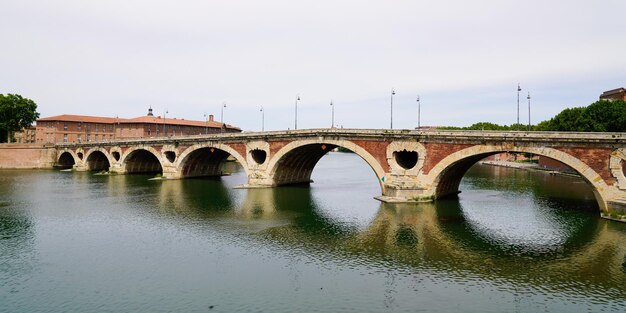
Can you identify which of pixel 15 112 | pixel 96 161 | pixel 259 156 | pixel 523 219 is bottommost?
pixel 523 219

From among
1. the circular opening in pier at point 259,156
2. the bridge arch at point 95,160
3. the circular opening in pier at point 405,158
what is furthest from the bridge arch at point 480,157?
the bridge arch at point 95,160

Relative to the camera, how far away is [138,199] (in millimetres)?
47375

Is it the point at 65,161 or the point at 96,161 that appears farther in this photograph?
the point at 65,161

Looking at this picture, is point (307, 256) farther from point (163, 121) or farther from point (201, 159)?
point (163, 121)

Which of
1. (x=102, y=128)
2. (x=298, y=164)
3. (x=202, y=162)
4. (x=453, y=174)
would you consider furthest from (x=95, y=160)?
(x=453, y=174)

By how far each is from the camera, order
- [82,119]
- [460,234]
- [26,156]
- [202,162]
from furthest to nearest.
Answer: [82,119]
[26,156]
[202,162]
[460,234]

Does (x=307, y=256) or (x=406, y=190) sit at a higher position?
(x=406, y=190)

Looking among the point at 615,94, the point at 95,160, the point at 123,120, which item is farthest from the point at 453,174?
the point at 123,120

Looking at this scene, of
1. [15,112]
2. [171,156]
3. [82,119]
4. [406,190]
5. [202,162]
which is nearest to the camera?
[406,190]

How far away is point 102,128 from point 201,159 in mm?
74512

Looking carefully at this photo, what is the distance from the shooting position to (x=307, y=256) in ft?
83.8

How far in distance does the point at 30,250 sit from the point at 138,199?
21.3 metres

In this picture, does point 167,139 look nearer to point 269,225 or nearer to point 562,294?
point 269,225

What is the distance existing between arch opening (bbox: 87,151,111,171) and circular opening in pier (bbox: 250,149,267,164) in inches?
1734
